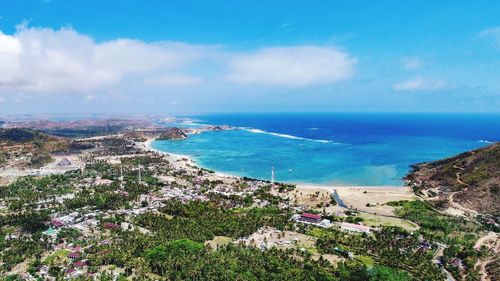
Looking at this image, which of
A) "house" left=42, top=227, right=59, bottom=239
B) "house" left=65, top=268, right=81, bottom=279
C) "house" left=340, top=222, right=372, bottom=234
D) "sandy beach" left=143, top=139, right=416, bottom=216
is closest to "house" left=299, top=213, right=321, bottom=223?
"house" left=340, top=222, right=372, bottom=234

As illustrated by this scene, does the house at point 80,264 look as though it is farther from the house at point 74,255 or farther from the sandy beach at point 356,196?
the sandy beach at point 356,196

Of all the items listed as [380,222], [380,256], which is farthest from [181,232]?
[380,222]

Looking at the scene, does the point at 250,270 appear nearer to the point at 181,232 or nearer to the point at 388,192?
the point at 181,232

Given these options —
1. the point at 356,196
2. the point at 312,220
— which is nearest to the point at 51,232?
the point at 312,220

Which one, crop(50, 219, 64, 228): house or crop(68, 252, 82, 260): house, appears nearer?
crop(68, 252, 82, 260): house

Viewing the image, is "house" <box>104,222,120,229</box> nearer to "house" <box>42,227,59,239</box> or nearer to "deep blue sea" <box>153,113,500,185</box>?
"house" <box>42,227,59,239</box>
